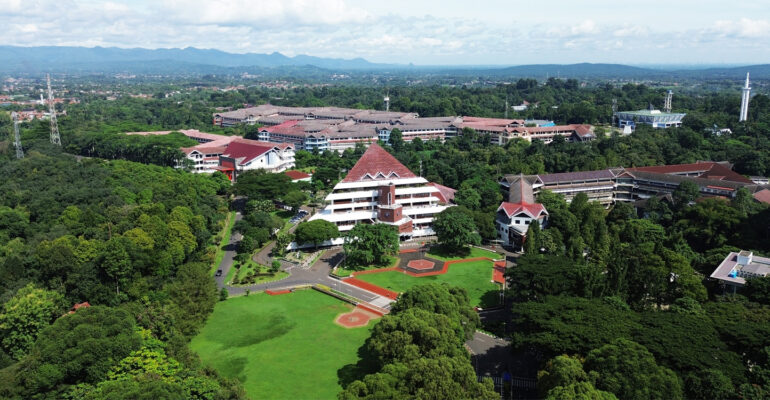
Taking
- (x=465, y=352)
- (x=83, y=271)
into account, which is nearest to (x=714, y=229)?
(x=465, y=352)

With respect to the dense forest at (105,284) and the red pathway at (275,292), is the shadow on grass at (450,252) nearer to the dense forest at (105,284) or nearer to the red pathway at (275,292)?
the red pathway at (275,292)

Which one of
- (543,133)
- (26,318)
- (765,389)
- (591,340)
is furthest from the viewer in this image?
(543,133)

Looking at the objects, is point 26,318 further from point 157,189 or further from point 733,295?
point 733,295

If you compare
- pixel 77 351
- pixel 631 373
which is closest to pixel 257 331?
pixel 77 351

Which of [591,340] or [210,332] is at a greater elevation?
[591,340]

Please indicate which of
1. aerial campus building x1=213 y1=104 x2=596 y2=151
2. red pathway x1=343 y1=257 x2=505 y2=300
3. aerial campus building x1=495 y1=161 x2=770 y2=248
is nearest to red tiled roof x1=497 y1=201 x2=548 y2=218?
aerial campus building x1=495 y1=161 x2=770 y2=248

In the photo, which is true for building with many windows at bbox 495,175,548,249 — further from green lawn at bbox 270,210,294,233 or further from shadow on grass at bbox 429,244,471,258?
green lawn at bbox 270,210,294,233

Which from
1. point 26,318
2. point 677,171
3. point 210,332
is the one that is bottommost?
point 210,332
